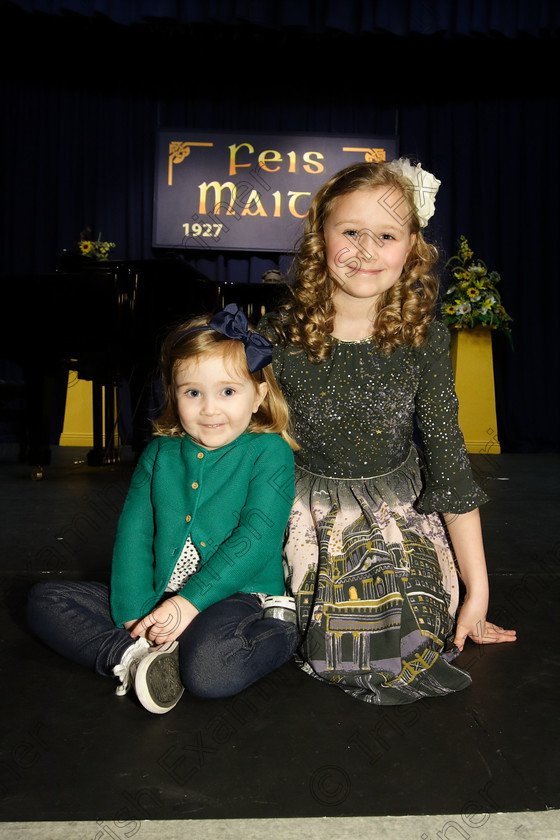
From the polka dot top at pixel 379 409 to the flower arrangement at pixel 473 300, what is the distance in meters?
3.72

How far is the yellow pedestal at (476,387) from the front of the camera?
16.7 ft

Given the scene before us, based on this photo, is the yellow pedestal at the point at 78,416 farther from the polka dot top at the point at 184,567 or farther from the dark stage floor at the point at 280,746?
the polka dot top at the point at 184,567

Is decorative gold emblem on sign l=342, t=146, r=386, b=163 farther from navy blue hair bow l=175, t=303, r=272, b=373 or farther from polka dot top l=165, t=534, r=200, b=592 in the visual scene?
polka dot top l=165, t=534, r=200, b=592

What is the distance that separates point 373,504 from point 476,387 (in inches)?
157

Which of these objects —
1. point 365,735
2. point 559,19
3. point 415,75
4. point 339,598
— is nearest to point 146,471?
point 339,598

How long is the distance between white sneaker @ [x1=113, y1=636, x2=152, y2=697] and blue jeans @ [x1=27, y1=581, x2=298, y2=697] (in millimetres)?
21

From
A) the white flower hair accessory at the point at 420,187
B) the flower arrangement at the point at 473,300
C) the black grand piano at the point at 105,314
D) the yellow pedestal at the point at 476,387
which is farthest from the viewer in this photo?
the yellow pedestal at the point at 476,387

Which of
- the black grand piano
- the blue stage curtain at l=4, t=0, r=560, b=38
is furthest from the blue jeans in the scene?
the blue stage curtain at l=4, t=0, r=560, b=38

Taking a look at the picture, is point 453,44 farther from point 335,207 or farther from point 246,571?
point 246,571

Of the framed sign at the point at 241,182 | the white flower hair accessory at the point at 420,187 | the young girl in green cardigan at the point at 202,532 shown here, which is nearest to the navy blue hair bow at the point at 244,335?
the young girl in green cardigan at the point at 202,532

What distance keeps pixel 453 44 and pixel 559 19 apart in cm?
73

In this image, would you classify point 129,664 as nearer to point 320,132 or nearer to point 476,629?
point 476,629

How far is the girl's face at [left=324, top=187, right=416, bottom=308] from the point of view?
1.31 m

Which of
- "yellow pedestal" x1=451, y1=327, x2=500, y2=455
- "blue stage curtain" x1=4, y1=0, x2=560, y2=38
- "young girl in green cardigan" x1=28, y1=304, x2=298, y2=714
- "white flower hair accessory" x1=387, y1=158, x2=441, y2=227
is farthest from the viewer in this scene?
"yellow pedestal" x1=451, y1=327, x2=500, y2=455
